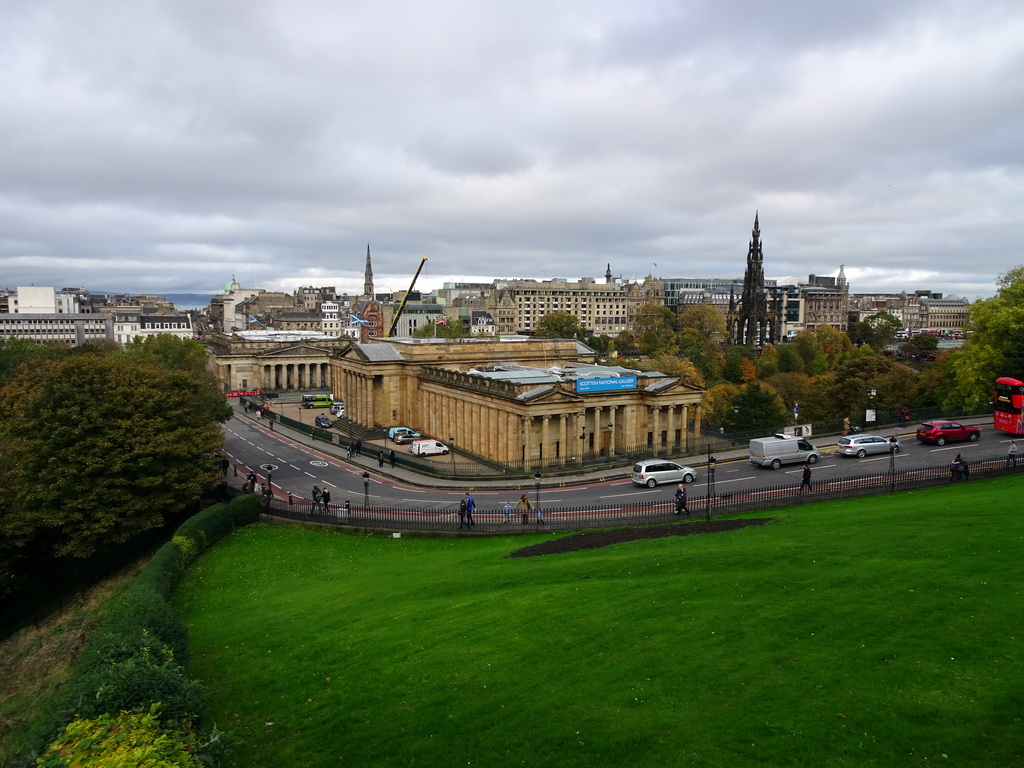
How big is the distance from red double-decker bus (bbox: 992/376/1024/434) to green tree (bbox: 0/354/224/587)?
5281 centimetres

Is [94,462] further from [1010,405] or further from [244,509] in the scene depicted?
[1010,405]

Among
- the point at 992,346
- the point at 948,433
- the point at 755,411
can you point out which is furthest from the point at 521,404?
the point at 992,346

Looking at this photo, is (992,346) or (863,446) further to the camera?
(992,346)

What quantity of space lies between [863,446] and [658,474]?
14.5 m

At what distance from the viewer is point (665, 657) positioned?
15.6 metres

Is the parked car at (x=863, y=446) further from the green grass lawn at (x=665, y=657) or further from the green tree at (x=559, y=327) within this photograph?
the green tree at (x=559, y=327)

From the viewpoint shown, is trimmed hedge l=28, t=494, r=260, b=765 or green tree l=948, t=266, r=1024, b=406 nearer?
trimmed hedge l=28, t=494, r=260, b=765

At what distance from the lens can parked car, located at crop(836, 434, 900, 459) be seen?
45.0 metres

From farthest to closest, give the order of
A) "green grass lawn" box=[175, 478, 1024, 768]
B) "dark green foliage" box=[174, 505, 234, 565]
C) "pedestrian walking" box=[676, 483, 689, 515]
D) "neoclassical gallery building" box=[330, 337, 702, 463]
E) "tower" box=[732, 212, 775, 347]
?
"tower" box=[732, 212, 775, 347]
"neoclassical gallery building" box=[330, 337, 702, 463]
"dark green foliage" box=[174, 505, 234, 565]
"pedestrian walking" box=[676, 483, 689, 515]
"green grass lawn" box=[175, 478, 1024, 768]

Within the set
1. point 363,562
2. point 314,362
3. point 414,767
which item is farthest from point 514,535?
point 314,362

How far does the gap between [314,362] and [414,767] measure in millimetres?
107957

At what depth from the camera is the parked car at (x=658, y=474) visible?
139 ft

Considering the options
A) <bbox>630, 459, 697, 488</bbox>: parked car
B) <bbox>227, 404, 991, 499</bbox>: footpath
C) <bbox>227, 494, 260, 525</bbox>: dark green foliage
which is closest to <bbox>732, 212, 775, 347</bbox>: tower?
<bbox>227, 404, 991, 499</bbox>: footpath

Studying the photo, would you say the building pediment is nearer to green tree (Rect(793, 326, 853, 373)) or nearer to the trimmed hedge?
green tree (Rect(793, 326, 853, 373))
